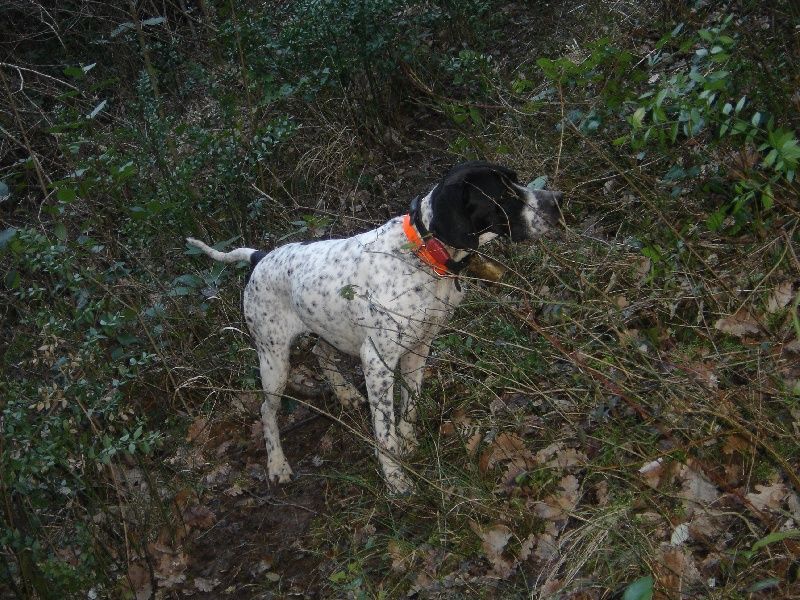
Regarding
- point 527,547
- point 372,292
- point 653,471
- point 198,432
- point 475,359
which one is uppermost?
point 372,292

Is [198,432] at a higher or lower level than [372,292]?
lower

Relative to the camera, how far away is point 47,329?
4480mm

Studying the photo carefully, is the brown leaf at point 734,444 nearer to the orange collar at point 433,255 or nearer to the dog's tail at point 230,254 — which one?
the orange collar at point 433,255

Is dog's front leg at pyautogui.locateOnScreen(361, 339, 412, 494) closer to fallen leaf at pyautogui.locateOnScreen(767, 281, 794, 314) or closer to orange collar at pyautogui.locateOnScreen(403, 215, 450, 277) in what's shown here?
orange collar at pyautogui.locateOnScreen(403, 215, 450, 277)

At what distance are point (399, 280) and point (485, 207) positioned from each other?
546 millimetres

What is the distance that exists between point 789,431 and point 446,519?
4.67 ft

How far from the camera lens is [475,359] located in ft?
16.0

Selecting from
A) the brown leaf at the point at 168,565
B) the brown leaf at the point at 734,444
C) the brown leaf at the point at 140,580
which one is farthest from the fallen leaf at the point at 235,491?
the brown leaf at the point at 734,444

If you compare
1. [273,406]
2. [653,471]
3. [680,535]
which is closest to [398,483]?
[273,406]

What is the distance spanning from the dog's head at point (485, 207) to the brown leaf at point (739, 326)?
0.91 meters

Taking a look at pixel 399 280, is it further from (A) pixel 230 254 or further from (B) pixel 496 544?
(A) pixel 230 254

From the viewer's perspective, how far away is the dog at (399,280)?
4105 mm

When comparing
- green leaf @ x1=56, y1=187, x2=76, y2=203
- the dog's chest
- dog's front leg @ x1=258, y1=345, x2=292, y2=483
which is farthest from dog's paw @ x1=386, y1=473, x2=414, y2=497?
green leaf @ x1=56, y1=187, x2=76, y2=203

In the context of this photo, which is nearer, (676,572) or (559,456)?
(676,572)
